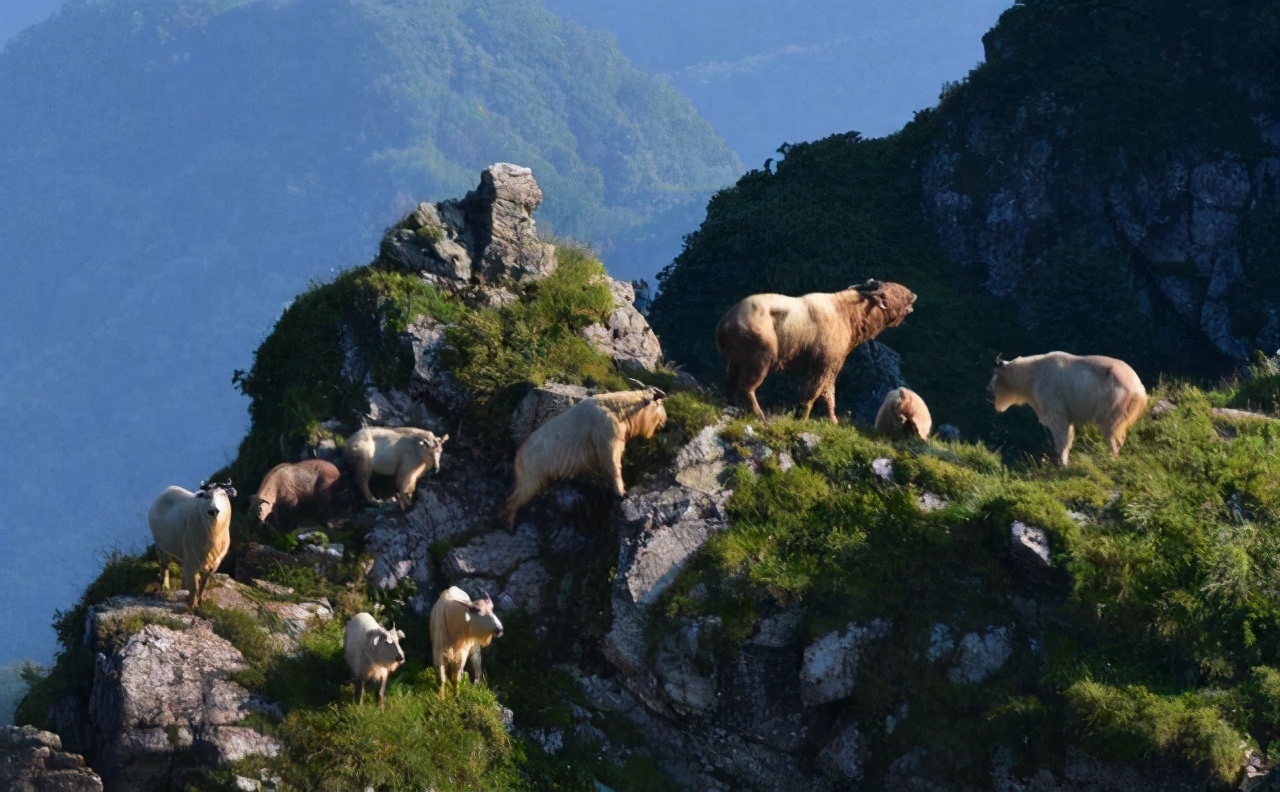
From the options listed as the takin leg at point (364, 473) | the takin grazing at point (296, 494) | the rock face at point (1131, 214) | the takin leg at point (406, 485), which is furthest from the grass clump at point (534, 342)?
the rock face at point (1131, 214)

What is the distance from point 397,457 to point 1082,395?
30.6 ft

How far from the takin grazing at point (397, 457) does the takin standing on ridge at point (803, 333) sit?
4.29 metres

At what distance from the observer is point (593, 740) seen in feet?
57.6

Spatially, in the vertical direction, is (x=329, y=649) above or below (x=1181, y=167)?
below

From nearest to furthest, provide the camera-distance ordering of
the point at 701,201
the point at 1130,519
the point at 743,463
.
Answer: the point at 1130,519 < the point at 743,463 < the point at 701,201

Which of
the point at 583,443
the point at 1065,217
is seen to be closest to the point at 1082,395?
the point at 583,443

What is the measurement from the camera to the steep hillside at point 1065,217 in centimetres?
3825

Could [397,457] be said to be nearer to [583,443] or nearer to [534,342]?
[583,443]

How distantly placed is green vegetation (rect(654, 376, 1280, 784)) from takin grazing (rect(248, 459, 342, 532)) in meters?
5.07

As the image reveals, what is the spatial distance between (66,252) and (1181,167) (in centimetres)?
17828

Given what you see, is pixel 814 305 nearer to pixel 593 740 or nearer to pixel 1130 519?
pixel 1130 519

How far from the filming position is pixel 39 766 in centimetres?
1571

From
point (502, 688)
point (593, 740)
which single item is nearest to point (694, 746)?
point (593, 740)

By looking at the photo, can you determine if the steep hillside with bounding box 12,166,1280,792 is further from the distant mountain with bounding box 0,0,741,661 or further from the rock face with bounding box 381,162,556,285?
the distant mountain with bounding box 0,0,741,661
